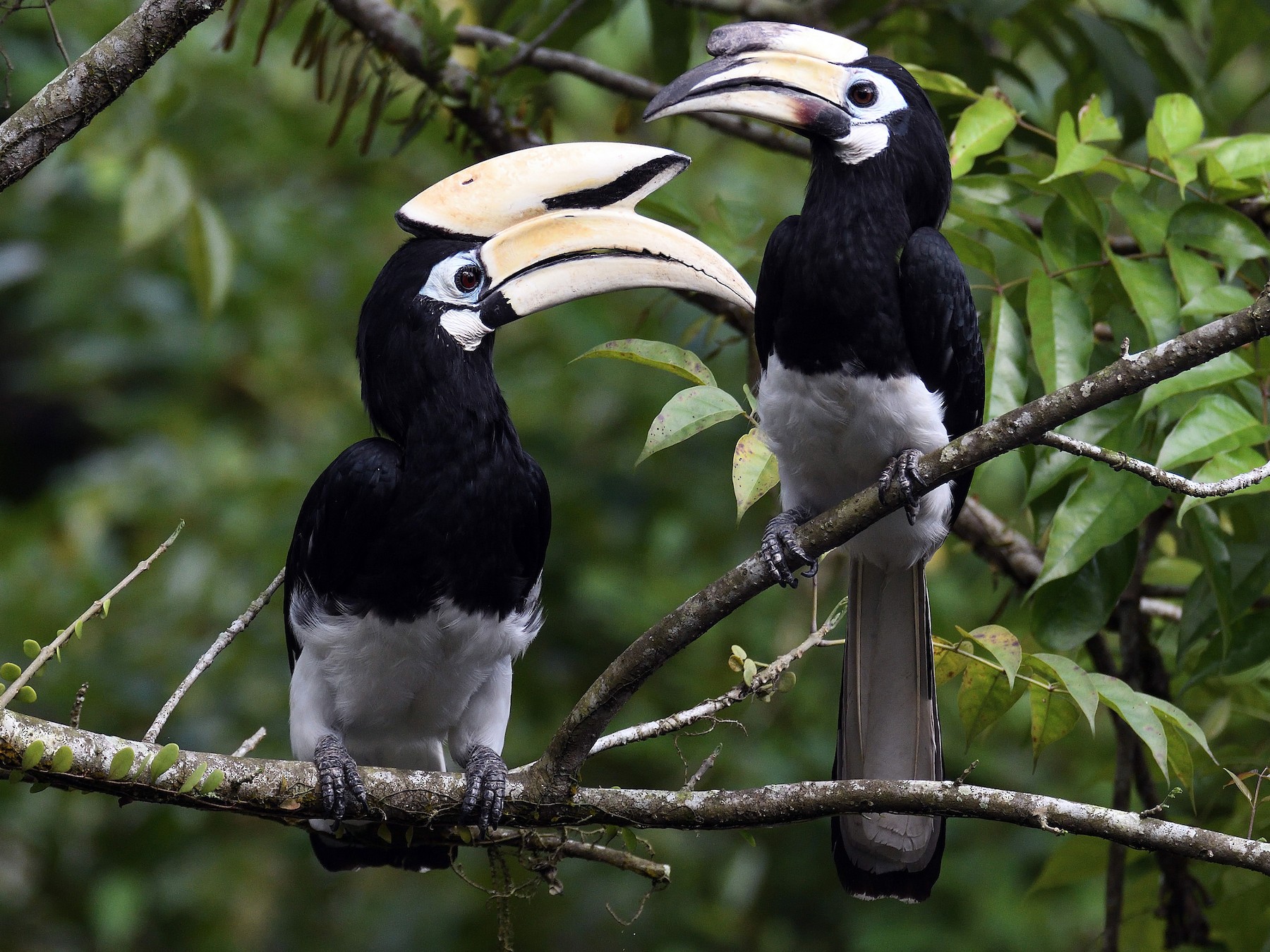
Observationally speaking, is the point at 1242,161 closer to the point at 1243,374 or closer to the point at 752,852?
the point at 1243,374

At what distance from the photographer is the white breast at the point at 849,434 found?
277 centimetres

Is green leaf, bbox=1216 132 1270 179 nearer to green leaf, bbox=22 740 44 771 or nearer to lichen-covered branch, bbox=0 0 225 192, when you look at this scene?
lichen-covered branch, bbox=0 0 225 192

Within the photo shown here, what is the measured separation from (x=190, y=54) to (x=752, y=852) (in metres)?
4.14

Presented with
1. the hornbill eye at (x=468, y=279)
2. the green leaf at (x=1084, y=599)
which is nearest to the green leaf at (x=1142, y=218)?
A: the green leaf at (x=1084, y=599)

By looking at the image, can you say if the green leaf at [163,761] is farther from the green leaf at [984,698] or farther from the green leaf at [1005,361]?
the green leaf at [1005,361]

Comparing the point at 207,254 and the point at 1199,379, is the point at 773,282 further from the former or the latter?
the point at 207,254

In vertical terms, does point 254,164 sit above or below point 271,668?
above

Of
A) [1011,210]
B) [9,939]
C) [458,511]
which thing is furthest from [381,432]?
[9,939]

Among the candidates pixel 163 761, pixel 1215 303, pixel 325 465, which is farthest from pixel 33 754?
pixel 325 465

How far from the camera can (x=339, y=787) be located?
2.79 m

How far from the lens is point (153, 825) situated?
5.25 metres

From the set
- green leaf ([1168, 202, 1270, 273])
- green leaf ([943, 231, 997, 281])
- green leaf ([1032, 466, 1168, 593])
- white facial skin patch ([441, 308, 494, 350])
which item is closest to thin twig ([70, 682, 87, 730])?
white facial skin patch ([441, 308, 494, 350])

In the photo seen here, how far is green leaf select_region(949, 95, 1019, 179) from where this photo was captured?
2.97 meters

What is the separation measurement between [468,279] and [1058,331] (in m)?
1.34
